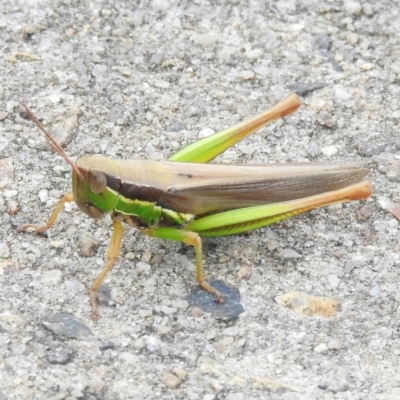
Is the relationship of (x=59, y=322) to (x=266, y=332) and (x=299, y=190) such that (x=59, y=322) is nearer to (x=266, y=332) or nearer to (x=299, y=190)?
(x=266, y=332)

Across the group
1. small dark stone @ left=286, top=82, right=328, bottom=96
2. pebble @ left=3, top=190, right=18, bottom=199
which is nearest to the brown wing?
pebble @ left=3, top=190, right=18, bottom=199

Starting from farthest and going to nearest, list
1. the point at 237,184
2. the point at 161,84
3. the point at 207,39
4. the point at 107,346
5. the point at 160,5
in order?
the point at 160,5, the point at 207,39, the point at 161,84, the point at 237,184, the point at 107,346

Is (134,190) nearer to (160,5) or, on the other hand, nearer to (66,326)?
(66,326)

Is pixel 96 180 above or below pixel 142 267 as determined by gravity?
above

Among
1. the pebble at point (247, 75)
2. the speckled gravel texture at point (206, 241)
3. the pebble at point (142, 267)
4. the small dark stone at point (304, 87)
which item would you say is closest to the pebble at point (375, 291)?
the speckled gravel texture at point (206, 241)

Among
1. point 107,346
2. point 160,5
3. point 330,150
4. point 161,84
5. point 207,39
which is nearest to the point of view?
point 107,346

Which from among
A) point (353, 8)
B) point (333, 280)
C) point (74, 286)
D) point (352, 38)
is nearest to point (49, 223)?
point (74, 286)

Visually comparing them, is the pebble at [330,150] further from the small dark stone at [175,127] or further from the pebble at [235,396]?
the pebble at [235,396]

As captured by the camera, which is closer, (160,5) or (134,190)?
(134,190)
